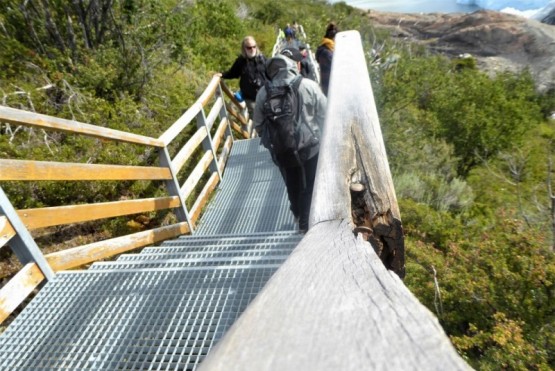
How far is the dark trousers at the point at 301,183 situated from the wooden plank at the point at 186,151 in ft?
3.73

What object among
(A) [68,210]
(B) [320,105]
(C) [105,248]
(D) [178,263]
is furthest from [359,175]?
(C) [105,248]

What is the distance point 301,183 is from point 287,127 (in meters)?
0.71

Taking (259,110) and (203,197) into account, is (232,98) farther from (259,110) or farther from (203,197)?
(259,110)

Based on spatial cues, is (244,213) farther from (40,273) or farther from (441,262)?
(441,262)

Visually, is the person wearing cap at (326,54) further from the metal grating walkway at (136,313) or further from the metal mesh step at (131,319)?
the metal mesh step at (131,319)

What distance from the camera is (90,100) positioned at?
4.93 metres

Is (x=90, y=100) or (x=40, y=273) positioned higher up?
(x=90, y=100)

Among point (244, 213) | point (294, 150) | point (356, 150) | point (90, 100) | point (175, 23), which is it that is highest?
point (175, 23)

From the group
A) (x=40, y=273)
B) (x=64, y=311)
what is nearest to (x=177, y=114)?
(x=40, y=273)

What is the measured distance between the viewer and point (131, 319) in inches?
73.4

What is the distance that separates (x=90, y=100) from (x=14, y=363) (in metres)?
4.09

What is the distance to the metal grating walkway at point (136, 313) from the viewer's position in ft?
5.46

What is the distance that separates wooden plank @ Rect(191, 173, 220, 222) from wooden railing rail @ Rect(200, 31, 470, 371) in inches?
141

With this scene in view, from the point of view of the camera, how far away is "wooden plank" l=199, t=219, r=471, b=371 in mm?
405
